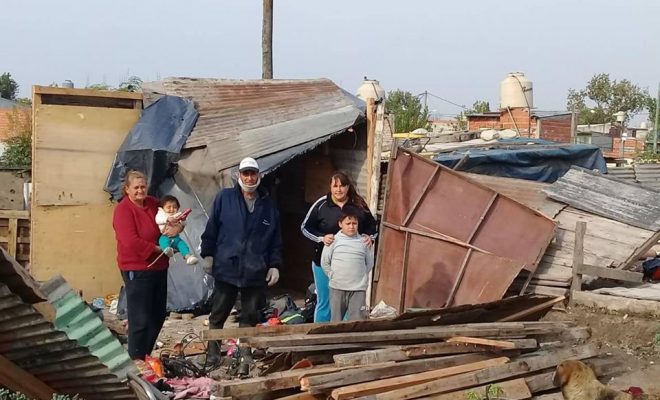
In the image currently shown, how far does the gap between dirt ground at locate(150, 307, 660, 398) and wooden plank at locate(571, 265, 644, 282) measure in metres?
0.44

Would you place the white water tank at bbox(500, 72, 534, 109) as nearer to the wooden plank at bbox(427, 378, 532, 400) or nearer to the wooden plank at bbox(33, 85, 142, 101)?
the wooden plank at bbox(33, 85, 142, 101)

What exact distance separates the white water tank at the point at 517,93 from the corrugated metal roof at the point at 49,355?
19693 millimetres

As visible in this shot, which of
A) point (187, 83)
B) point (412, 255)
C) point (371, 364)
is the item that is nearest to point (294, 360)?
point (371, 364)

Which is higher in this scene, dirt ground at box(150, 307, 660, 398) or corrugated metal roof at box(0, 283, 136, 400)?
corrugated metal roof at box(0, 283, 136, 400)

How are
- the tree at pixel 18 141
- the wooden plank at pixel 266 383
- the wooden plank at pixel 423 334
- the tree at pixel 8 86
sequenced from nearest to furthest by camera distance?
the wooden plank at pixel 266 383 → the wooden plank at pixel 423 334 → the tree at pixel 18 141 → the tree at pixel 8 86

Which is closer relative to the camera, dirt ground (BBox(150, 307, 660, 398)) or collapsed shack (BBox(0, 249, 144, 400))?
collapsed shack (BBox(0, 249, 144, 400))

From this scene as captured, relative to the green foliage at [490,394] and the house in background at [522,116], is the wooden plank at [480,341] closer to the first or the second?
the green foliage at [490,394]

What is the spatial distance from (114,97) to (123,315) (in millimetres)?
2987

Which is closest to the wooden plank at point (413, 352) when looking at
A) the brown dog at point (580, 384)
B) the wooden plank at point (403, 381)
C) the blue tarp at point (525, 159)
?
the wooden plank at point (403, 381)

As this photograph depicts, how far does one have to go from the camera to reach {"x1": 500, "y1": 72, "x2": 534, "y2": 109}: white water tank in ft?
72.4

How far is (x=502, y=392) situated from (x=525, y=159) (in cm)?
696

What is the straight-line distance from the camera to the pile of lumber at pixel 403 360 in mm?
4680

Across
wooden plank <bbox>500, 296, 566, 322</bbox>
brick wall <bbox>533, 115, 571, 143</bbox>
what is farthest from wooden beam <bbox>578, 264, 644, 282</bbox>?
brick wall <bbox>533, 115, 571, 143</bbox>

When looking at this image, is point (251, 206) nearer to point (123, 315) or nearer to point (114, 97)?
point (123, 315)
